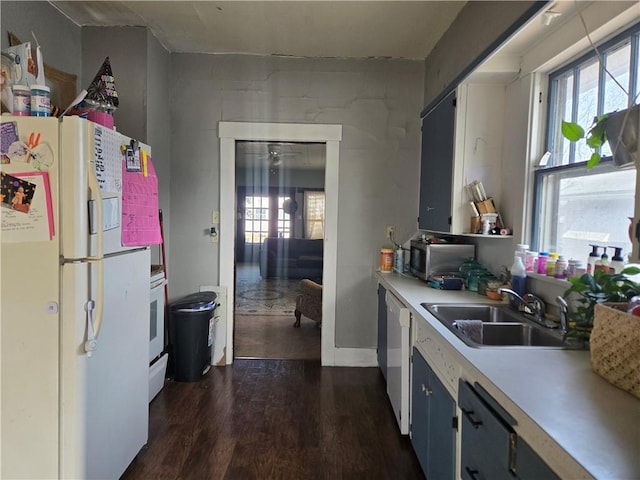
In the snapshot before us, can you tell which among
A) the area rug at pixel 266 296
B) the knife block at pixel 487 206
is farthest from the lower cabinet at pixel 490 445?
the area rug at pixel 266 296

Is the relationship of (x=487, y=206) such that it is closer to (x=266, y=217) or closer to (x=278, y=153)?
(x=278, y=153)

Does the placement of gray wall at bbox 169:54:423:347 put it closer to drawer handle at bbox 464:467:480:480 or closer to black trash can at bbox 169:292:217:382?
black trash can at bbox 169:292:217:382

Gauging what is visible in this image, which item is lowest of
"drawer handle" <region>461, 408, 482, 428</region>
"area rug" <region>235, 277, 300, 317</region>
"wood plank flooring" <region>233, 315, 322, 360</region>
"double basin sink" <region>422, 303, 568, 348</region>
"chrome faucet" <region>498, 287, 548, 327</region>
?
"area rug" <region>235, 277, 300, 317</region>

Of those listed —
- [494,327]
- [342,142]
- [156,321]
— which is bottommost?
[156,321]

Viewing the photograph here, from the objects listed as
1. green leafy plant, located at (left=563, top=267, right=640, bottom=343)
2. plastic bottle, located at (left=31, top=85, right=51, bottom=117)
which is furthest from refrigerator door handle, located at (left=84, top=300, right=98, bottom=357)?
green leafy plant, located at (left=563, top=267, right=640, bottom=343)

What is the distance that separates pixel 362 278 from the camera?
3.29 metres

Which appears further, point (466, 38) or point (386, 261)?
point (386, 261)

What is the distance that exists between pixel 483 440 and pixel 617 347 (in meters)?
0.46

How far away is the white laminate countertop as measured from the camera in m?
0.76

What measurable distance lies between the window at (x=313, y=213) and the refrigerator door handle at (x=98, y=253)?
25.1 feet

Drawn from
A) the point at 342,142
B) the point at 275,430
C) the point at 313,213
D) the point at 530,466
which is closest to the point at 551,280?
the point at 530,466

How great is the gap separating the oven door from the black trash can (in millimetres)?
113

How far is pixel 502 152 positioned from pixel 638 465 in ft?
6.41

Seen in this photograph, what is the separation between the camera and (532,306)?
1792 mm
